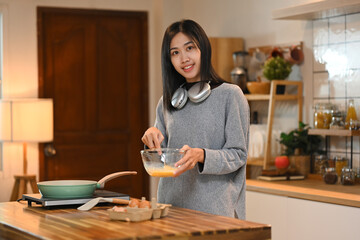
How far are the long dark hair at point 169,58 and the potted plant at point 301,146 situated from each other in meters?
1.72

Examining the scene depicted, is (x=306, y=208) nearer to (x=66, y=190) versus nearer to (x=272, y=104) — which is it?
(x=272, y=104)

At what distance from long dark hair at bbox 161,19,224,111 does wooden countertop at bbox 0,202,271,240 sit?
53 centimetres

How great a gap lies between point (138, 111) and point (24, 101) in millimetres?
1206

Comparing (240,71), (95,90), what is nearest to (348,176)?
(240,71)

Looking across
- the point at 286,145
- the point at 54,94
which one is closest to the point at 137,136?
the point at 54,94

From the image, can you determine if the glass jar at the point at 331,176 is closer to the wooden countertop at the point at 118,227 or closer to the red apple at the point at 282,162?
the red apple at the point at 282,162

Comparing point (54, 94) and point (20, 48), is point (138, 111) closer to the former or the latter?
point (54, 94)

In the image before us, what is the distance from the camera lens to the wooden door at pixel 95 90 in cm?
512

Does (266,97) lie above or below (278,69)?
below

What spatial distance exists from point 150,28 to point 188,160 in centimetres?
359

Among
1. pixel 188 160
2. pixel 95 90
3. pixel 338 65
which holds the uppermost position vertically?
pixel 338 65

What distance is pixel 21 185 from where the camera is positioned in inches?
181

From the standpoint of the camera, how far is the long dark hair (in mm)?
2270

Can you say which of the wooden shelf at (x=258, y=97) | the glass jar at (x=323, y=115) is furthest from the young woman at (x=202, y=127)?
the wooden shelf at (x=258, y=97)
